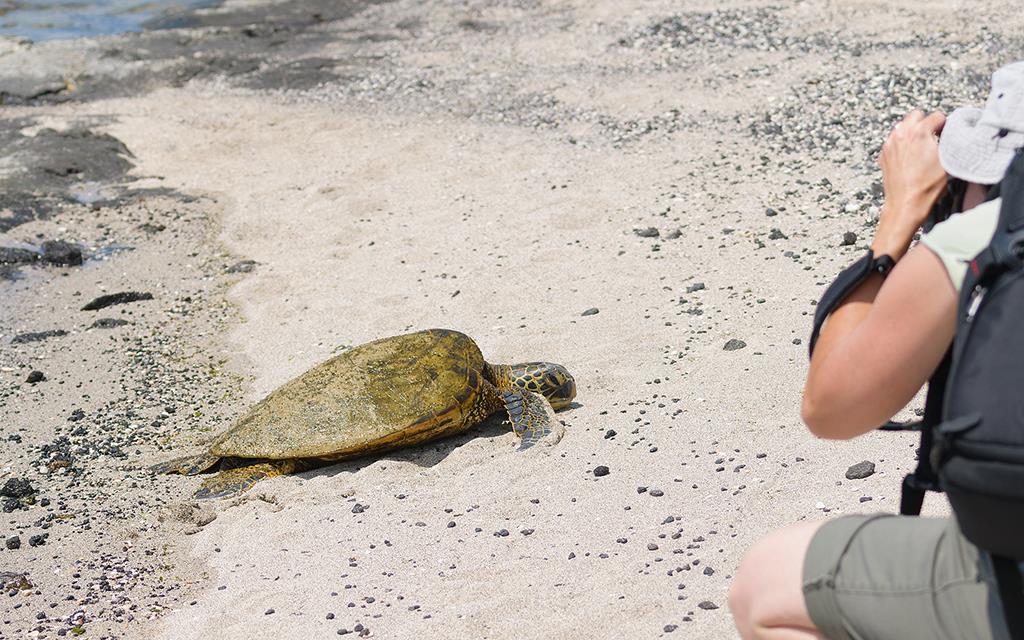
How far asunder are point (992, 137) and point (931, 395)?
465 millimetres

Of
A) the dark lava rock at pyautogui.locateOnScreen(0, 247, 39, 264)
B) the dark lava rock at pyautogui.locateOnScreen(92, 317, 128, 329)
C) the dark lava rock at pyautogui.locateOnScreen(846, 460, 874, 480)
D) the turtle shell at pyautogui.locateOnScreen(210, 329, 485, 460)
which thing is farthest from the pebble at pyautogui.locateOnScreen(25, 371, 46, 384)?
the dark lava rock at pyautogui.locateOnScreen(846, 460, 874, 480)

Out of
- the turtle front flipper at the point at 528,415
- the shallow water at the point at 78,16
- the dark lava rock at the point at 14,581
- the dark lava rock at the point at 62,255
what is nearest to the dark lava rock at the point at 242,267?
the dark lava rock at the point at 62,255

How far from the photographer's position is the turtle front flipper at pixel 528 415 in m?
5.00

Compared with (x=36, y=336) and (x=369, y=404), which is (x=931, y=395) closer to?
(x=369, y=404)

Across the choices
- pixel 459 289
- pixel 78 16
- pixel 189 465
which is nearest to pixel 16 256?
pixel 459 289

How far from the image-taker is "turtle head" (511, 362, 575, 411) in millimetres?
5234

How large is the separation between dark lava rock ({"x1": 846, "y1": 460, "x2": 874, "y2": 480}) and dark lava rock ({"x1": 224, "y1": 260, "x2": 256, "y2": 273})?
5089 mm

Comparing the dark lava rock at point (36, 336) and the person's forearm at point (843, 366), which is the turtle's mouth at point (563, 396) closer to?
the person's forearm at point (843, 366)

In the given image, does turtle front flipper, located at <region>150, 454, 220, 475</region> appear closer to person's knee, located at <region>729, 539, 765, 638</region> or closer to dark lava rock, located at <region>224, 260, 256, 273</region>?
dark lava rock, located at <region>224, 260, 256, 273</region>

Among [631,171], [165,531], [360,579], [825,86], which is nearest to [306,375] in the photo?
[165,531]

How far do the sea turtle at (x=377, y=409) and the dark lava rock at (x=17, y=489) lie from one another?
59 centimetres

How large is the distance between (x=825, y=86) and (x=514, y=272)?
3878mm

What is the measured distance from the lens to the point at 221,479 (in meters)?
5.02

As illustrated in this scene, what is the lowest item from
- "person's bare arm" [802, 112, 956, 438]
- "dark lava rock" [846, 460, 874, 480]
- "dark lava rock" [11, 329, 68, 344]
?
"dark lava rock" [11, 329, 68, 344]
